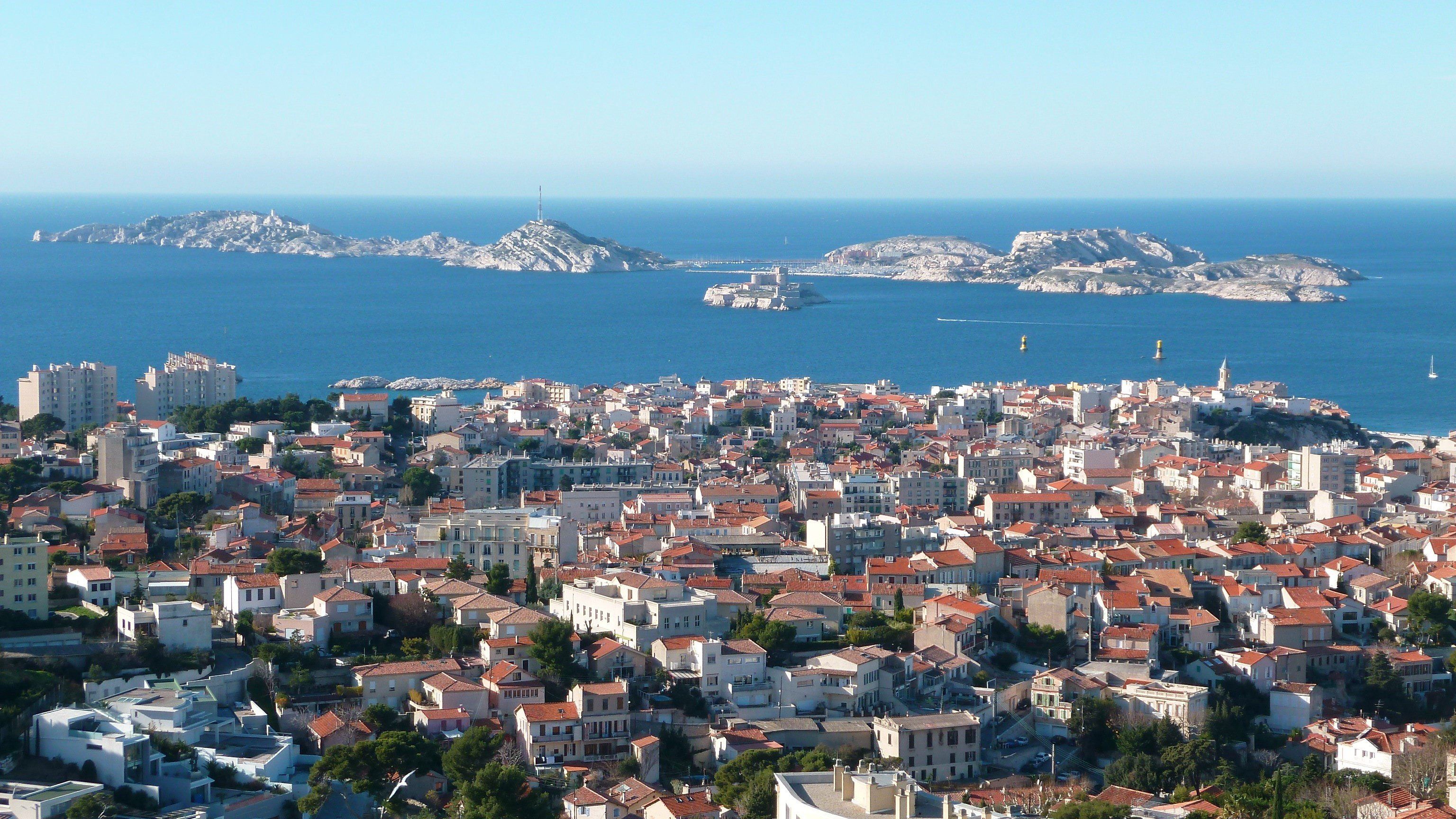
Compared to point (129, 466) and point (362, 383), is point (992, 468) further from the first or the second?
point (362, 383)

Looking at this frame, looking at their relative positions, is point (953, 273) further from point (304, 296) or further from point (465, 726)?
point (465, 726)

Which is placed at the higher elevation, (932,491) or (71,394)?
(71,394)

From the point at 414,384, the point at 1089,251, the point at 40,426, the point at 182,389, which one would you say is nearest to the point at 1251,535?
the point at 40,426

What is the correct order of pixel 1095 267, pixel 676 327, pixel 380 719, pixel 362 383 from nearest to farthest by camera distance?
pixel 380 719, pixel 362 383, pixel 676 327, pixel 1095 267

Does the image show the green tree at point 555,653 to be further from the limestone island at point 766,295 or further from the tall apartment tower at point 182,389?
the limestone island at point 766,295

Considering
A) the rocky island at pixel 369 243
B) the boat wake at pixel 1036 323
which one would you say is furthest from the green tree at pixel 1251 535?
the rocky island at pixel 369 243

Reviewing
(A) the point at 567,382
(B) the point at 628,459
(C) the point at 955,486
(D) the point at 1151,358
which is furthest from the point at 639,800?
Answer: (D) the point at 1151,358
